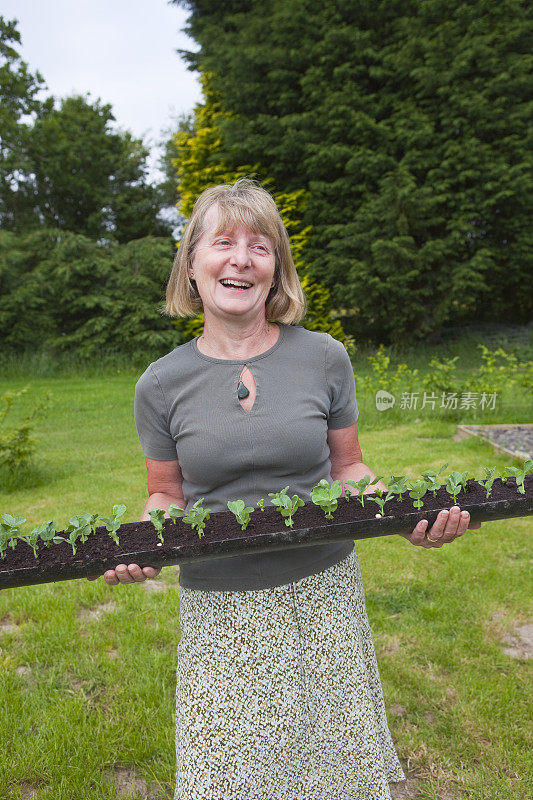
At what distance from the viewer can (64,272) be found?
44.5ft

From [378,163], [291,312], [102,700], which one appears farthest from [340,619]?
[378,163]

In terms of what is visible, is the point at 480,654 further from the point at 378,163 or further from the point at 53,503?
the point at 378,163

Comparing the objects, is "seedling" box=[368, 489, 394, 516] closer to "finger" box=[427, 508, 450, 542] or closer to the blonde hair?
"finger" box=[427, 508, 450, 542]

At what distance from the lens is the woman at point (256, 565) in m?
1.41

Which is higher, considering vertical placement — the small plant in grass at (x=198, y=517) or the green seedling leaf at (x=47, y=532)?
the small plant in grass at (x=198, y=517)

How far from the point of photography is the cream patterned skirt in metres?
1.40

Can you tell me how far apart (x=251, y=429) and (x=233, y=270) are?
0.40 metres

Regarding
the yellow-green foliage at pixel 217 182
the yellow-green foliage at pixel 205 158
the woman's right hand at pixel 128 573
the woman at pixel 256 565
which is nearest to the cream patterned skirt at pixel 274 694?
the woman at pixel 256 565

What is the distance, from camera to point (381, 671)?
2.59m

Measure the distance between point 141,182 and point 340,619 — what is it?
17957 mm

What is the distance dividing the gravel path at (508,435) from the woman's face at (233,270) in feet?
14.9

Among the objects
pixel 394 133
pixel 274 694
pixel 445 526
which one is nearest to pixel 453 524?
pixel 445 526

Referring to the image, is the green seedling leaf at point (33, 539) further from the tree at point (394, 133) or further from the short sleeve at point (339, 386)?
the tree at point (394, 133)

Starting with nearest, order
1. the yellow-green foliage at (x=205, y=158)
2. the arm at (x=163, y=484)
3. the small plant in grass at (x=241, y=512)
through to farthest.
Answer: the small plant in grass at (x=241, y=512) → the arm at (x=163, y=484) → the yellow-green foliage at (x=205, y=158)
